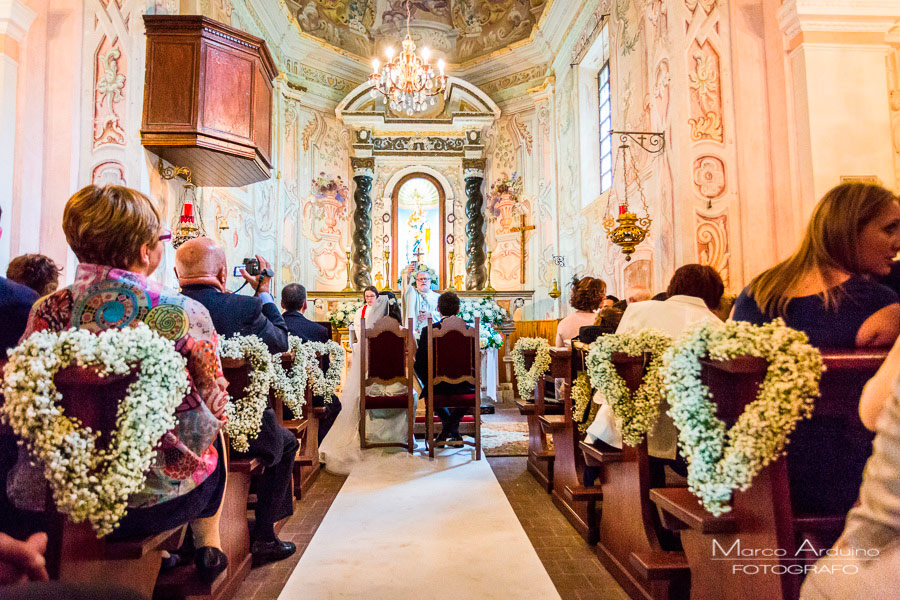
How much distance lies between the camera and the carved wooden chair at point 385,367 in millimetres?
4801

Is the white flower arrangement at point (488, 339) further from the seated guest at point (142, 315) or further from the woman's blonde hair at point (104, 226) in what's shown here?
the woman's blonde hair at point (104, 226)

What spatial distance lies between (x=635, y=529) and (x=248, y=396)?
6.05ft

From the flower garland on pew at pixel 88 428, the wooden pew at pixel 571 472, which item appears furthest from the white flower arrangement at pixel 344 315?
the flower garland on pew at pixel 88 428

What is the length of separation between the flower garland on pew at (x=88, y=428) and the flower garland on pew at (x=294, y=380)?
4.62 ft

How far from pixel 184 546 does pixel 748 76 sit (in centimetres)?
607

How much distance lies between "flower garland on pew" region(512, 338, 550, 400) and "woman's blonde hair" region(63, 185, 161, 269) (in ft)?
9.10

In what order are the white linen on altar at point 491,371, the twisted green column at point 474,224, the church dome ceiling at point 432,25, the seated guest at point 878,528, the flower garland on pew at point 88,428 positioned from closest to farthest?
the seated guest at point 878,528
the flower garland on pew at point 88,428
the white linen on altar at point 491,371
the church dome ceiling at point 432,25
the twisted green column at point 474,224

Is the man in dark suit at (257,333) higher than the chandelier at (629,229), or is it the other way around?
the chandelier at (629,229)

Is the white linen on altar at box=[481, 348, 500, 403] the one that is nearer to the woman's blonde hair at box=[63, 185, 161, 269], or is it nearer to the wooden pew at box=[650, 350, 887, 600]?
the wooden pew at box=[650, 350, 887, 600]

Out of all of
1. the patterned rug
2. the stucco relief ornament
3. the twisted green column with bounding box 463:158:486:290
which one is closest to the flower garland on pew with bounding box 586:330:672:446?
the patterned rug

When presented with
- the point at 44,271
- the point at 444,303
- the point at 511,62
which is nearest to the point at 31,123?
the point at 44,271

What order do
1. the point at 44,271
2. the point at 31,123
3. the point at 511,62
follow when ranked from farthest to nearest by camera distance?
the point at 511,62 < the point at 31,123 < the point at 44,271

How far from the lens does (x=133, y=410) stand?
141cm

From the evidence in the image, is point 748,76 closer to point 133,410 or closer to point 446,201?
point 133,410
